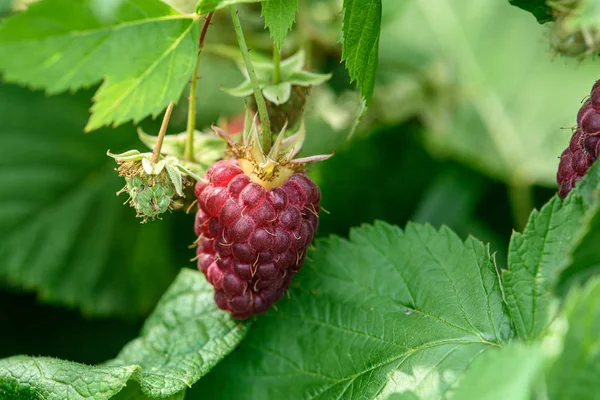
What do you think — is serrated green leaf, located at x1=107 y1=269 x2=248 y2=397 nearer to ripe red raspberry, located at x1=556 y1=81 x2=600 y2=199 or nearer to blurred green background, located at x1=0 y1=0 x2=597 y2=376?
blurred green background, located at x1=0 y1=0 x2=597 y2=376

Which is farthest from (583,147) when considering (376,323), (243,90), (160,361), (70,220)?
(70,220)

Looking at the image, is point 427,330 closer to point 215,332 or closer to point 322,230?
point 215,332

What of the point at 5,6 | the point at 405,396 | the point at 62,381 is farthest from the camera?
the point at 5,6

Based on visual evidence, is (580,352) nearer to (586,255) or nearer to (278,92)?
(586,255)

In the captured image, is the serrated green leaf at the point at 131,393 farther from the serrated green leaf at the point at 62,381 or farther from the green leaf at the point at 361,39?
the green leaf at the point at 361,39

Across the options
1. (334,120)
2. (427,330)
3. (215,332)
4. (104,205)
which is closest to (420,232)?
(427,330)
